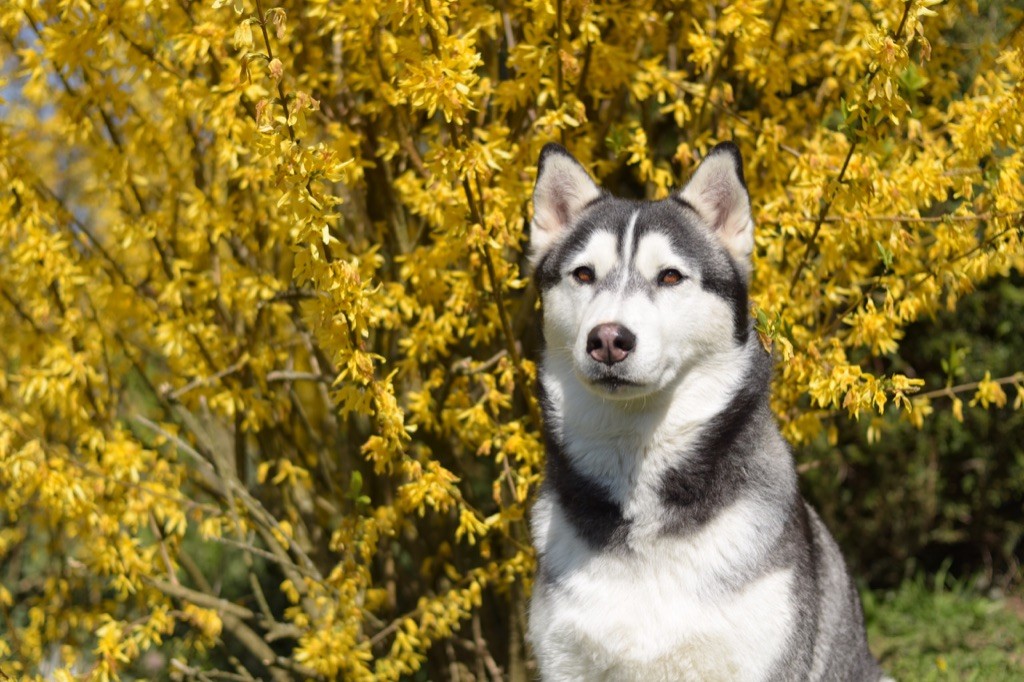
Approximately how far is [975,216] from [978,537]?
11.5 feet

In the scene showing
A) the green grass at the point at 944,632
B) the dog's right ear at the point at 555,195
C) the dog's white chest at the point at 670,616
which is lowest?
A: the green grass at the point at 944,632

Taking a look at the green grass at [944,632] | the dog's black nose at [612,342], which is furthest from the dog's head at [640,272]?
the green grass at [944,632]

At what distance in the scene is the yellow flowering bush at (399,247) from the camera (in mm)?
3672

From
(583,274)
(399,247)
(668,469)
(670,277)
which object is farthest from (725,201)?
(399,247)

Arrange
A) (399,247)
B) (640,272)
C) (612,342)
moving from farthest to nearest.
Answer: (399,247) < (640,272) < (612,342)

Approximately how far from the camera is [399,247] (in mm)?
4688

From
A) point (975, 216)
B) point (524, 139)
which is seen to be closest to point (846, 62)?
point (975, 216)

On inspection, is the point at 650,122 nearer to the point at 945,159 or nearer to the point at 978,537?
the point at 945,159

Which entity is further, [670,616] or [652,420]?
[652,420]

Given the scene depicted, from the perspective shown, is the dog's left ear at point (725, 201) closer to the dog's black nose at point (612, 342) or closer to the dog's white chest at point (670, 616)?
the dog's black nose at point (612, 342)

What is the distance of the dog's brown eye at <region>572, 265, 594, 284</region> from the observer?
3.41m

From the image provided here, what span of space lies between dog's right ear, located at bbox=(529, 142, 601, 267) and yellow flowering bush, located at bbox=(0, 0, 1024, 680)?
0.13m

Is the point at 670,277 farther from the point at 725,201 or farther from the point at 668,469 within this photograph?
the point at 668,469

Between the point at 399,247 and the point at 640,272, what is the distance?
5.36 feet
